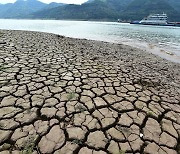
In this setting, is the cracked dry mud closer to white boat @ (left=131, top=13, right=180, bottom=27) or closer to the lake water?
the lake water

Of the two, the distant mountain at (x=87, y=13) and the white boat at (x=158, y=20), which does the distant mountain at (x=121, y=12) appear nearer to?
the distant mountain at (x=87, y=13)

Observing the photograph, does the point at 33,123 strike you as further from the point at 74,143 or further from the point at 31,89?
the point at 31,89

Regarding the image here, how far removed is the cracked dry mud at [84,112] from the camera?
2471mm

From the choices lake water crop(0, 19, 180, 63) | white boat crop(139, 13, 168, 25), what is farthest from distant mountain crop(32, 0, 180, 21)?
lake water crop(0, 19, 180, 63)

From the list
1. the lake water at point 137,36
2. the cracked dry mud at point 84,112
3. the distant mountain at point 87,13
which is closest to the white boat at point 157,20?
the lake water at point 137,36

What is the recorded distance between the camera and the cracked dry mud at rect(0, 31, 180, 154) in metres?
2.47

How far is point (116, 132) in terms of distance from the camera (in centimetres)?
275

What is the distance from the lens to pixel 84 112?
10.3 ft

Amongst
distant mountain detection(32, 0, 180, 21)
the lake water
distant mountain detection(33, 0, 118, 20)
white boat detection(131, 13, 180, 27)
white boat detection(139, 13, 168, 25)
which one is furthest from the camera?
distant mountain detection(33, 0, 118, 20)

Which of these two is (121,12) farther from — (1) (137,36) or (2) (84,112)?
(2) (84,112)

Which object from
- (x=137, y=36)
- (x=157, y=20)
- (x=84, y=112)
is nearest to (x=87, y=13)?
(x=157, y=20)

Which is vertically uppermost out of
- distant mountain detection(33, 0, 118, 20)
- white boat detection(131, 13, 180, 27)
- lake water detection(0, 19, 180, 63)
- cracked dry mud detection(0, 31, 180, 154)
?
distant mountain detection(33, 0, 118, 20)

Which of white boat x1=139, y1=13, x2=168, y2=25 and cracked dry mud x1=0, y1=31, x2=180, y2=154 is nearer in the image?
cracked dry mud x1=0, y1=31, x2=180, y2=154

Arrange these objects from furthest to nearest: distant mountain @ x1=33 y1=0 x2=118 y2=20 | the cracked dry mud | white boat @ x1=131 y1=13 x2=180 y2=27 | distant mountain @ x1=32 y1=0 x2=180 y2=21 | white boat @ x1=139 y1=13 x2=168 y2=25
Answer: distant mountain @ x1=33 y1=0 x2=118 y2=20
distant mountain @ x1=32 y1=0 x2=180 y2=21
white boat @ x1=131 y1=13 x2=180 y2=27
white boat @ x1=139 y1=13 x2=168 y2=25
the cracked dry mud
